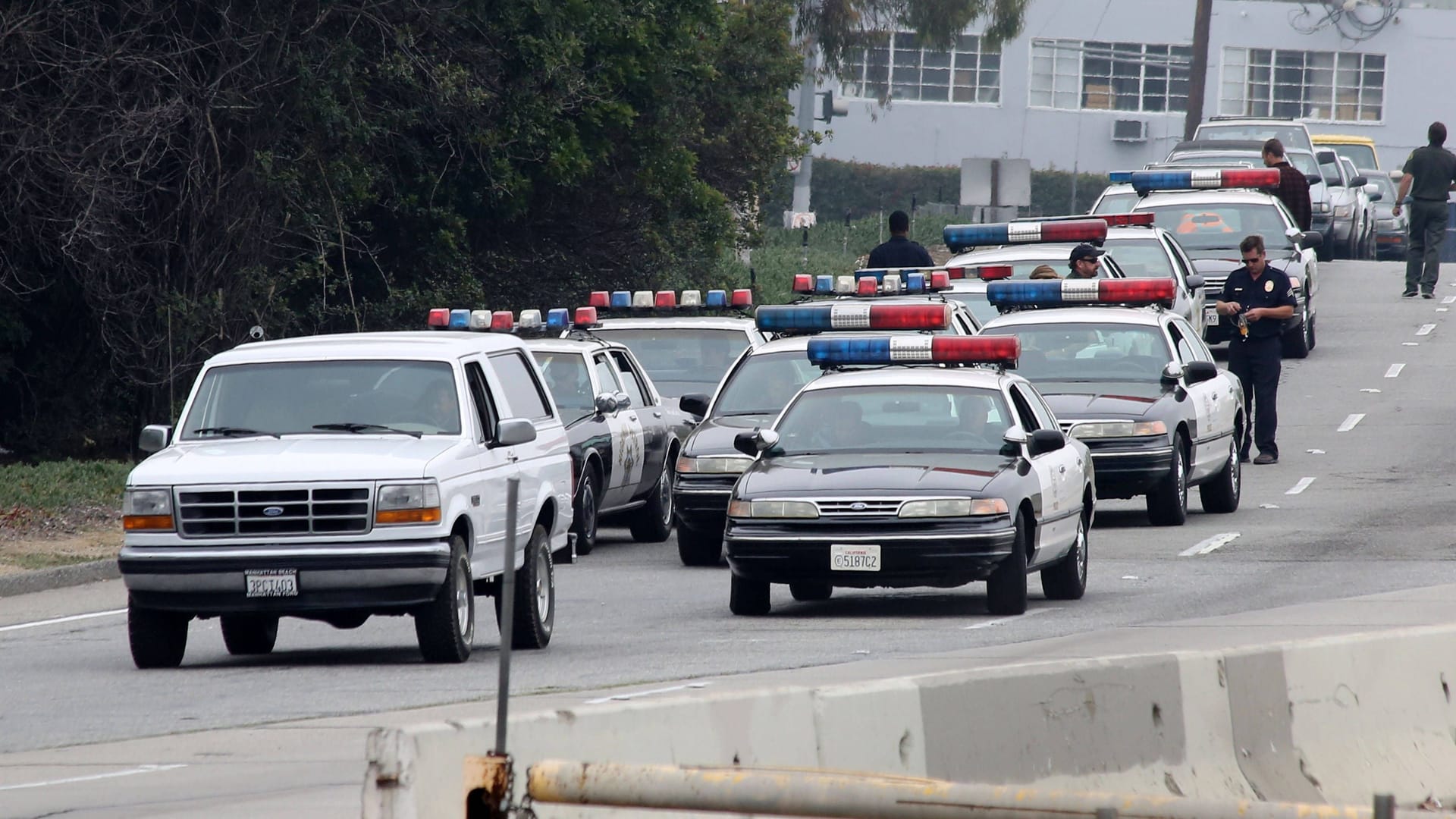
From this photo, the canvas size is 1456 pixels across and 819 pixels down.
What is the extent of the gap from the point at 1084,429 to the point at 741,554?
534 centimetres

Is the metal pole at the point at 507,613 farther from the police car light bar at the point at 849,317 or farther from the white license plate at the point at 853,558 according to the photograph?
the police car light bar at the point at 849,317

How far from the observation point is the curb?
1655 centimetres

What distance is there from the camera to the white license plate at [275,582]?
11.6m

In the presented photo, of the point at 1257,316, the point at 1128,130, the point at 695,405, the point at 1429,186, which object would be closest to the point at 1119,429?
the point at 695,405

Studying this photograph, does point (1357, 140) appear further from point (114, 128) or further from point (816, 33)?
point (114, 128)

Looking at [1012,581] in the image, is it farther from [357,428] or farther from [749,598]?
[357,428]

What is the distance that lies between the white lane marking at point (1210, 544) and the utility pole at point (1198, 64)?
132ft

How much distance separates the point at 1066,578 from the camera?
580 inches

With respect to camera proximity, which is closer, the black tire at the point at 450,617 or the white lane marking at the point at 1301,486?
the black tire at the point at 450,617

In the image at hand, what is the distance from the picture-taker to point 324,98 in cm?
2431

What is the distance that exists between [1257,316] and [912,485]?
352 inches

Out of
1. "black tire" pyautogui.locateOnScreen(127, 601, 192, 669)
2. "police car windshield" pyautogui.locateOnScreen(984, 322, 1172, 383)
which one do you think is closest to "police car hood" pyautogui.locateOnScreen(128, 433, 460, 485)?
"black tire" pyautogui.locateOnScreen(127, 601, 192, 669)

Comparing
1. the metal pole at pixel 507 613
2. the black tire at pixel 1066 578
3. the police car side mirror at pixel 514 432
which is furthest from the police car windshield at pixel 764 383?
the metal pole at pixel 507 613

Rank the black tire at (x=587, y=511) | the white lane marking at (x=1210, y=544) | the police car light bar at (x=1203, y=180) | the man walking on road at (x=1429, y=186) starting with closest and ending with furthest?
the white lane marking at (x=1210, y=544) → the black tire at (x=587, y=511) → the police car light bar at (x=1203, y=180) → the man walking on road at (x=1429, y=186)
